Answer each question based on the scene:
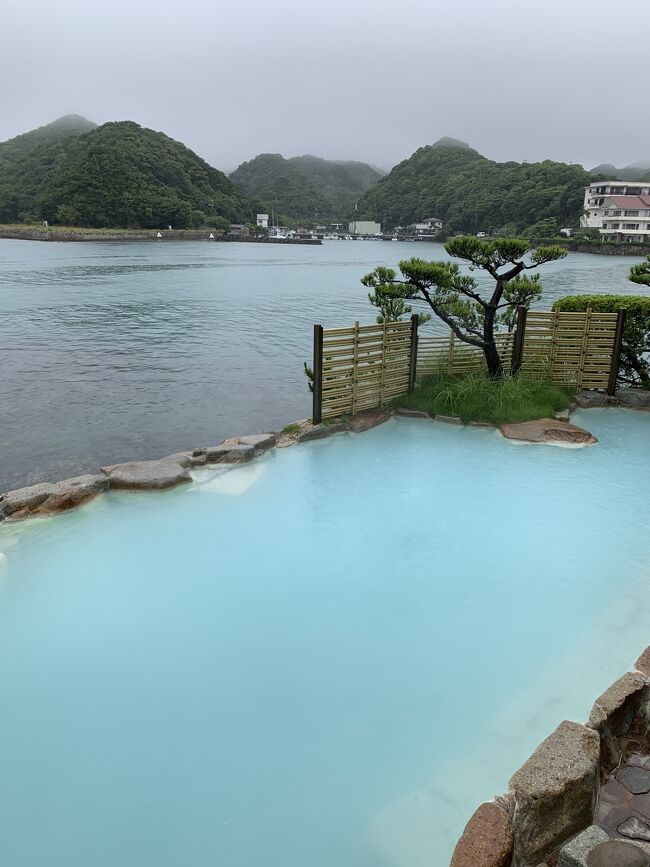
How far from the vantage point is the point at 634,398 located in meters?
11.2

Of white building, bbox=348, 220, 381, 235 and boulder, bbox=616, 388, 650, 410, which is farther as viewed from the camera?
white building, bbox=348, 220, 381, 235

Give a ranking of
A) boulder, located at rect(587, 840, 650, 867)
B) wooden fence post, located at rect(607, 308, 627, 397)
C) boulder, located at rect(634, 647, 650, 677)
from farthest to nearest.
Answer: wooden fence post, located at rect(607, 308, 627, 397) < boulder, located at rect(634, 647, 650, 677) < boulder, located at rect(587, 840, 650, 867)

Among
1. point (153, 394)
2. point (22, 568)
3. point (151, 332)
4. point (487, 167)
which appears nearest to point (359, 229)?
point (487, 167)

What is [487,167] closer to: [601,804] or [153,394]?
[153,394]

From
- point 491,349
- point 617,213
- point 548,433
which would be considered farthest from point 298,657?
point 617,213

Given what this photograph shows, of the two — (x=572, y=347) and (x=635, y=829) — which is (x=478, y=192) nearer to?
(x=572, y=347)

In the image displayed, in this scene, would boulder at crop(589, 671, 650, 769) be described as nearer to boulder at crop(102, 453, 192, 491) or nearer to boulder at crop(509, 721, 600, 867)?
boulder at crop(509, 721, 600, 867)

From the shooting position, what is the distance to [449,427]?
33.4ft

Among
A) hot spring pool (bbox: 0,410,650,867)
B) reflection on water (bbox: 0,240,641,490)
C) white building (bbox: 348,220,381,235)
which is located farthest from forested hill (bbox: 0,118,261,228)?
hot spring pool (bbox: 0,410,650,867)

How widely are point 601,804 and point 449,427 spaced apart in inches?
288

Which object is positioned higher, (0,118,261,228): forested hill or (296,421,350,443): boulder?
(0,118,261,228): forested hill

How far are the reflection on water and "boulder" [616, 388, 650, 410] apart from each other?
237 inches

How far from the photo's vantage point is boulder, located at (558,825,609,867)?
2588mm

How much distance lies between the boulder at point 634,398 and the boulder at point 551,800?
29.9 feet
